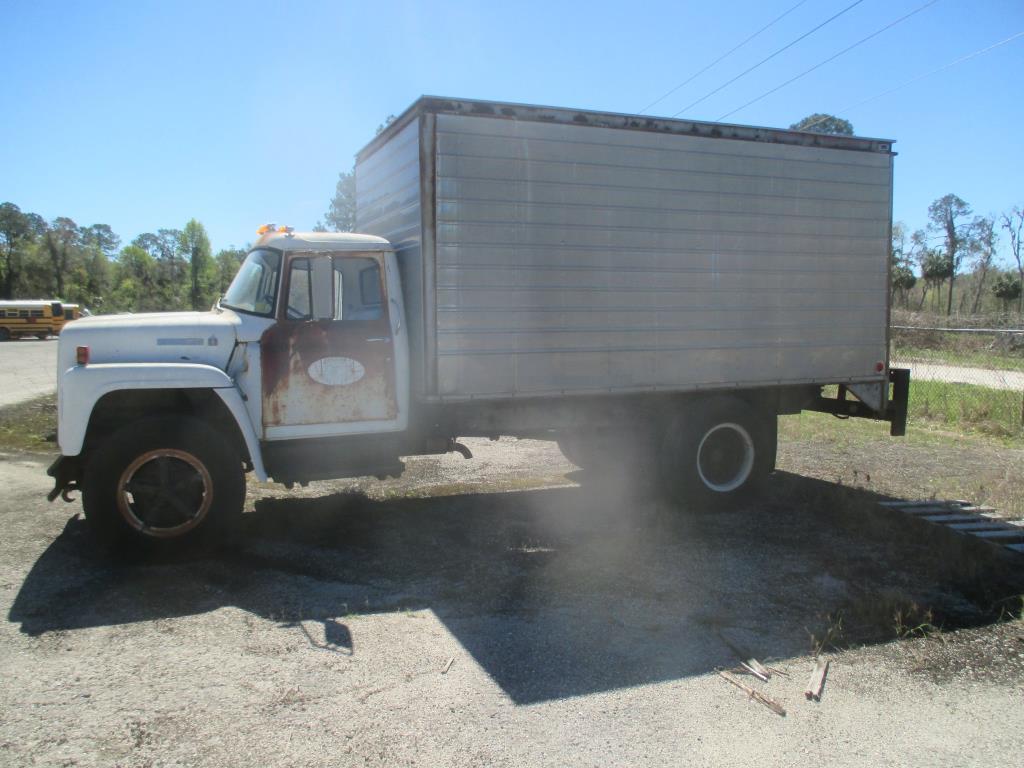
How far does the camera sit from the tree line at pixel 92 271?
68.1 m

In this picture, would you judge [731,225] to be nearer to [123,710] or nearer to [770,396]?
[770,396]

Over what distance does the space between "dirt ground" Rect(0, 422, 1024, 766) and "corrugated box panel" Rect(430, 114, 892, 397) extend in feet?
4.89

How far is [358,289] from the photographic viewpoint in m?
5.98

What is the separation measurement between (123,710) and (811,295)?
6.46 m

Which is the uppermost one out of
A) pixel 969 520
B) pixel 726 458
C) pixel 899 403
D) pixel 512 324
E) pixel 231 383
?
pixel 512 324

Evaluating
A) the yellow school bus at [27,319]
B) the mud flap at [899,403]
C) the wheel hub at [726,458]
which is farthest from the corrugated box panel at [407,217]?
the yellow school bus at [27,319]

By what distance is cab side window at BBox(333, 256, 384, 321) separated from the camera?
5926 millimetres

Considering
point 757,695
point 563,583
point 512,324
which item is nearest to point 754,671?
point 757,695

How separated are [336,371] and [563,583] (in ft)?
7.79

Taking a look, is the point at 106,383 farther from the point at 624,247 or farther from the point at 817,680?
the point at 817,680

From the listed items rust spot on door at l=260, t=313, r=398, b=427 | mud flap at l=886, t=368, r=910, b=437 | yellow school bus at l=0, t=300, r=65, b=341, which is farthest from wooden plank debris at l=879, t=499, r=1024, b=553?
yellow school bus at l=0, t=300, r=65, b=341

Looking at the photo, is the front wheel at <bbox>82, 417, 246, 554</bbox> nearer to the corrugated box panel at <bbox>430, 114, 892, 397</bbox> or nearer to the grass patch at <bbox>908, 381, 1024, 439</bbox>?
the corrugated box panel at <bbox>430, 114, 892, 397</bbox>

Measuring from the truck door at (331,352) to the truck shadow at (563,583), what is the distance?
41.1 inches

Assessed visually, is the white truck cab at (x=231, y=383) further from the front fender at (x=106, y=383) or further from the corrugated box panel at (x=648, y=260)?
the corrugated box panel at (x=648, y=260)
